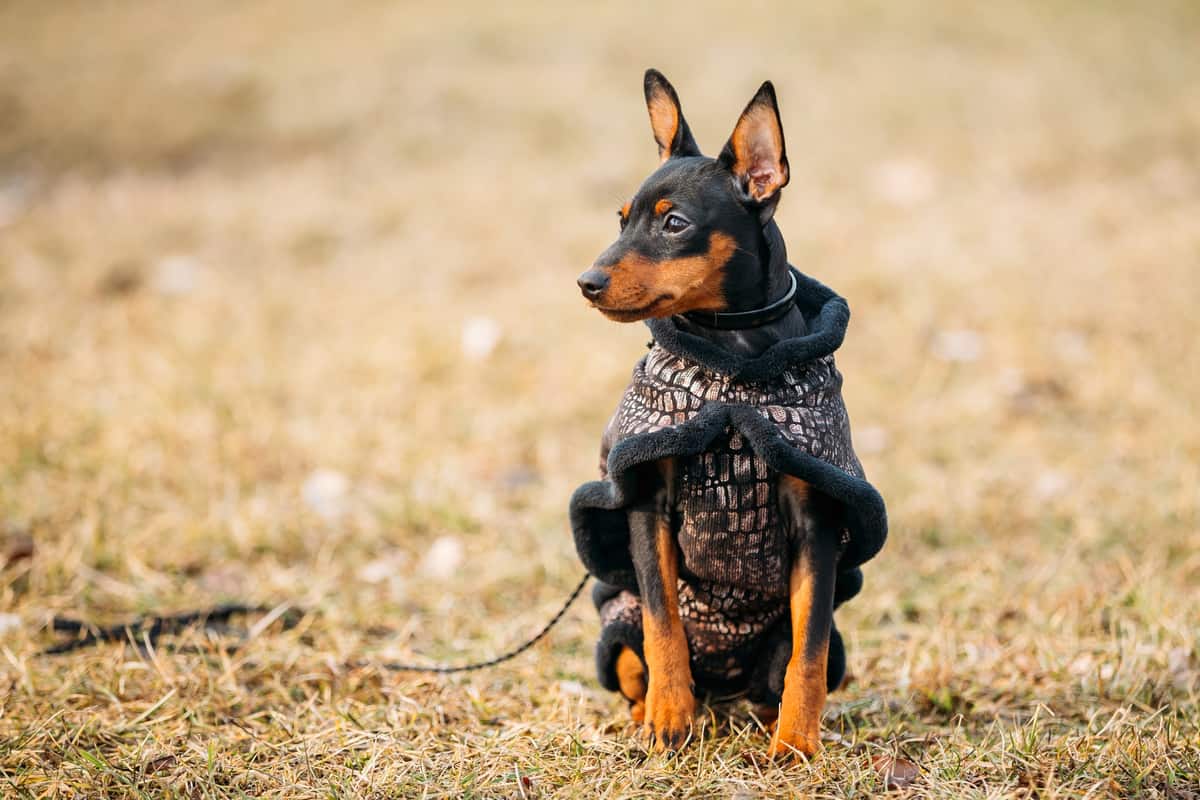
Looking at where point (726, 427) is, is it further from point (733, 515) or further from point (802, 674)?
point (802, 674)

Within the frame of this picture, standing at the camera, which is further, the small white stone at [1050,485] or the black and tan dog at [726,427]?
the small white stone at [1050,485]

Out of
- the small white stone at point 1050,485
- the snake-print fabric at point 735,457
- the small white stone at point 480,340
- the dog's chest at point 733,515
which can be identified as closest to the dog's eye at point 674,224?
the snake-print fabric at point 735,457

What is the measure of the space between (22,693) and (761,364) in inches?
83.1

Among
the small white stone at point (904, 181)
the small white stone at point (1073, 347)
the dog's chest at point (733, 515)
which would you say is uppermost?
the small white stone at point (904, 181)

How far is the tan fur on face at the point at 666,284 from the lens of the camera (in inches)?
83.4

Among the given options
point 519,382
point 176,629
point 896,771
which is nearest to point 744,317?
point 896,771

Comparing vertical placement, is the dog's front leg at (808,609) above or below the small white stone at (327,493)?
above

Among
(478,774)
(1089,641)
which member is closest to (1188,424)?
(1089,641)

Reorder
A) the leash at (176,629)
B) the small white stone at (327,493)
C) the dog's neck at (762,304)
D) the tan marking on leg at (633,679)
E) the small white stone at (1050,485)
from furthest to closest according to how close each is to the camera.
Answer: the small white stone at (1050,485) → the small white stone at (327,493) → the leash at (176,629) → the tan marking on leg at (633,679) → the dog's neck at (762,304)

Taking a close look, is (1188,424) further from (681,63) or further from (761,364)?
Result: (681,63)

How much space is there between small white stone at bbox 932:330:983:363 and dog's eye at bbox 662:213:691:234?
397 cm

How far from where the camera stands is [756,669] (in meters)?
2.56

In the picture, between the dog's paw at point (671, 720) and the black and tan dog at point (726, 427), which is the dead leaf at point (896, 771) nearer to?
the black and tan dog at point (726, 427)

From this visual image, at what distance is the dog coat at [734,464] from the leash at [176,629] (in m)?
0.53
